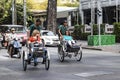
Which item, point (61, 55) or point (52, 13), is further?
point (52, 13)

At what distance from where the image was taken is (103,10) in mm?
45375

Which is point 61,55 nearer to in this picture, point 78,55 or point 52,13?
point 78,55

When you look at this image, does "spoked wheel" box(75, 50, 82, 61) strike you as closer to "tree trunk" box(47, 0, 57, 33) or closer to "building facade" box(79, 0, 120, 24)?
"tree trunk" box(47, 0, 57, 33)

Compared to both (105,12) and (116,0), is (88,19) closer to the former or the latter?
(105,12)

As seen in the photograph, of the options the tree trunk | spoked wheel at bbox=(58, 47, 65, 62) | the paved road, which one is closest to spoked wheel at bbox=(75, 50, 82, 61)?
spoked wheel at bbox=(58, 47, 65, 62)

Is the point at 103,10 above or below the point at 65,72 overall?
above

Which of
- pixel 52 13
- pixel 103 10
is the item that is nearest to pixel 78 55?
pixel 52 13

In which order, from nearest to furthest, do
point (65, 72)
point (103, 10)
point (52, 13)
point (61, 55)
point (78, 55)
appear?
1. point (65, 72)
2. point (61, 55)
3. point (78, 55)
4. point (52, 13)
5. point (103, 10)

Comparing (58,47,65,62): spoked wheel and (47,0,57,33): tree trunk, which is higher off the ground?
(47,0,57,33): tree trunk

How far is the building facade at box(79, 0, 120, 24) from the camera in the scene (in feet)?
135

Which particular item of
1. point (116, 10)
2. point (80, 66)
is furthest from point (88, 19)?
point (80, 66)

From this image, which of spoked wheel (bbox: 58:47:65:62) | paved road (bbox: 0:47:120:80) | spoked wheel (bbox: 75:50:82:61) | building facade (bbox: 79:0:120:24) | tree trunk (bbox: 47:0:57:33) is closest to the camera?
paved road (bbox: 0:47:120:80)

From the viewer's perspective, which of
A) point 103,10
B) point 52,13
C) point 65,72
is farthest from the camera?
point 103,10

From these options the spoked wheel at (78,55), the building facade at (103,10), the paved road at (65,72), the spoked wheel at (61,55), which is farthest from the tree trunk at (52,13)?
the paved road at (65,72)
